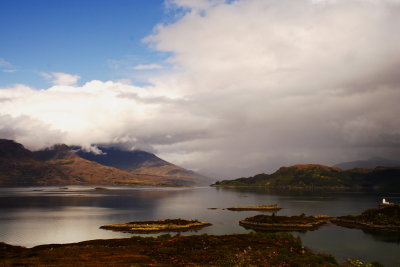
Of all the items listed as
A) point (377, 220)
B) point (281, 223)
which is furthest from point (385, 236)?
point (281, 223)

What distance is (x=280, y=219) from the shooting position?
129625mm

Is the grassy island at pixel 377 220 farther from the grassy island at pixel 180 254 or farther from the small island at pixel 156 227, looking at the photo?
the small island at pixel 156 227

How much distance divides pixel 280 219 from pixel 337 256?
176 feet

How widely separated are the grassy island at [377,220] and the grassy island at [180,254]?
172ft

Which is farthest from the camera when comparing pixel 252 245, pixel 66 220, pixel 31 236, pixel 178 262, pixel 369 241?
pixel 66 220

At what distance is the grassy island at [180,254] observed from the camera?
2264 inches

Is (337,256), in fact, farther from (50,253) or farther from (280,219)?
(50,253)

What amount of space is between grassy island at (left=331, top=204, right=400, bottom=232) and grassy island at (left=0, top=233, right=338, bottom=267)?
2064 inches

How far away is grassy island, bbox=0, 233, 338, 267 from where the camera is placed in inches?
2264

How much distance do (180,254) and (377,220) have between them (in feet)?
297

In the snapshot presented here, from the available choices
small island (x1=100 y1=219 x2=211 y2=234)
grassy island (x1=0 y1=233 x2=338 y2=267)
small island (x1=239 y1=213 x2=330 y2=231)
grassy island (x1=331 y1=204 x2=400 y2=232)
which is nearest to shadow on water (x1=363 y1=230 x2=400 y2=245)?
grassy island (x1=331 y1=204 x2=400 y2=232)

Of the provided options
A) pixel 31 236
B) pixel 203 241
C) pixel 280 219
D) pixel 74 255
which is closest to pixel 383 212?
pixel 280 219

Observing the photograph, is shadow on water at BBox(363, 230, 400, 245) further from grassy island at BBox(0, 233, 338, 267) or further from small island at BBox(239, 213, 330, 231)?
grassy island at BBox(0, 233, 338, 267)

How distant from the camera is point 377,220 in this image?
123 metres
